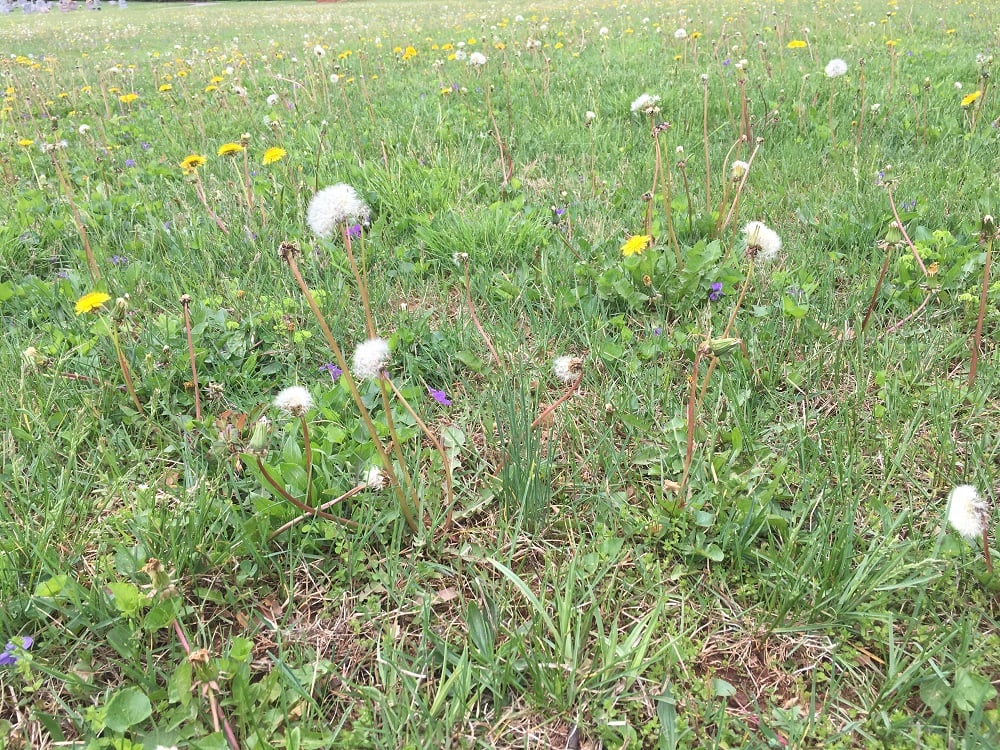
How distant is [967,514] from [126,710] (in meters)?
1.71

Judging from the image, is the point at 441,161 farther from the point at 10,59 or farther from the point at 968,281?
the point at 10,59

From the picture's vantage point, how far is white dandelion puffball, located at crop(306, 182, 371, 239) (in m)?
1.35

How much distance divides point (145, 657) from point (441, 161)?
2931 mm

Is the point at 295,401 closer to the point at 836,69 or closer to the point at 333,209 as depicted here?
the point at 333,209

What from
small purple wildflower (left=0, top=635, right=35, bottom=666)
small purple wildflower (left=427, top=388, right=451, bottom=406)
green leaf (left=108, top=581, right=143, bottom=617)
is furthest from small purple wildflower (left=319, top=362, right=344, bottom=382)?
small purple wildflower (left=0, top=635, right=35, bottom=666)

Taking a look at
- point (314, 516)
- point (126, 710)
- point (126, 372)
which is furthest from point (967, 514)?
point (126, 372)

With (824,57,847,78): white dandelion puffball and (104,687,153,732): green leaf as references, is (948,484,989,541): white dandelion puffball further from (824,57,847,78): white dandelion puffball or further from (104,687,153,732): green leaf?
(824,57,847,78): white dandelion puffball

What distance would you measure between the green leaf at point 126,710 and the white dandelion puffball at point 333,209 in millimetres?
1003

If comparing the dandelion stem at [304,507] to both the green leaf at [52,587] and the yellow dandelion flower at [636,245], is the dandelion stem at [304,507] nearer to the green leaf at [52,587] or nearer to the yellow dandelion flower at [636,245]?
the green leaf at [52,587]

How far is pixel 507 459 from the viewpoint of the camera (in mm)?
1560

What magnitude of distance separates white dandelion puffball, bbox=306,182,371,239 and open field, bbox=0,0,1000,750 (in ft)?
0.04

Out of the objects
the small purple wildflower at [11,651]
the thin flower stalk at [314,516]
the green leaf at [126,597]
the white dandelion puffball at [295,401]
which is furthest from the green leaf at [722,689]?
the small purple wildflower at [11,651]

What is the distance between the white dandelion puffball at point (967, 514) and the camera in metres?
1.28

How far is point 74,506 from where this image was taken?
1590 millimetres
